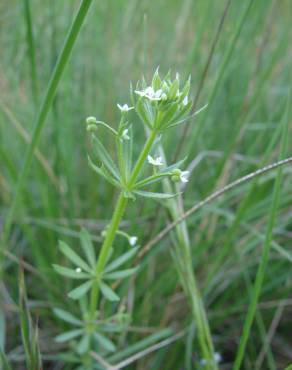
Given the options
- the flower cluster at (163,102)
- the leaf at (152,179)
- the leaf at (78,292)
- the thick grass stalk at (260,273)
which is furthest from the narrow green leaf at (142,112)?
the leaf at (78,292)

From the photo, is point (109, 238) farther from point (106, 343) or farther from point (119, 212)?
point (106, 343)

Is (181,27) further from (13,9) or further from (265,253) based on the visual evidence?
(265,253)

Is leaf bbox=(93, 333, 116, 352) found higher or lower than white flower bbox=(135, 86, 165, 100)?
lower

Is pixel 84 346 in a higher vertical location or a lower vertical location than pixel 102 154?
lower

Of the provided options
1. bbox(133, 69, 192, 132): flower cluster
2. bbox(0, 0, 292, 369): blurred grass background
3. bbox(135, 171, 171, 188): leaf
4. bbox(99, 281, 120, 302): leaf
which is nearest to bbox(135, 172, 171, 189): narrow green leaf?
bbox(135, 171, 171, 188): leaf

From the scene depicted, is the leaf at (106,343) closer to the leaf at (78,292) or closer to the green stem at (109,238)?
the green stem at (109,238)

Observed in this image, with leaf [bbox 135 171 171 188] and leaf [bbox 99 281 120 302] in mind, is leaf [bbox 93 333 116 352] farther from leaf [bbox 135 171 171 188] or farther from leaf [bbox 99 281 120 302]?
leaf [bbox 135 171 171 188]

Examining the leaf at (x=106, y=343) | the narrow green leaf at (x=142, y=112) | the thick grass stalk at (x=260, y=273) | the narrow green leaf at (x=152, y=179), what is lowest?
the leaf at (x=106, y=343)

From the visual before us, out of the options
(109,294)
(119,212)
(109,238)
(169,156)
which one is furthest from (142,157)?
(169,156)
